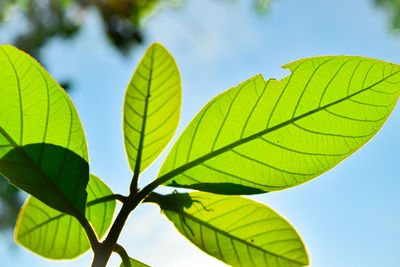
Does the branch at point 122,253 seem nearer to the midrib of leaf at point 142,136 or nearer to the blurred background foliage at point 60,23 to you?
the midrib of leaf at point 142,136

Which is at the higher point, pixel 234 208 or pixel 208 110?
pixel 208 110

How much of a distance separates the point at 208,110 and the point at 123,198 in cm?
17

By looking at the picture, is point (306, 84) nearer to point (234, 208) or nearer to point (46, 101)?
point (234, 208)

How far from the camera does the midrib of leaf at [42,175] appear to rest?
52 cm

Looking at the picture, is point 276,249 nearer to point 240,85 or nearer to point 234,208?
point 234,208

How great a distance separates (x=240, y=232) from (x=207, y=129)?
18 centimetres

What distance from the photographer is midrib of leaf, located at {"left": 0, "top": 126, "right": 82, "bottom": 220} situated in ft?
1.71

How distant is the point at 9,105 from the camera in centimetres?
53

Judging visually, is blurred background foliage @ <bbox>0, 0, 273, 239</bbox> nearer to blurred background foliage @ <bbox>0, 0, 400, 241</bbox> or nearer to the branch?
blurred background foliage @ <bbox>0, 0, 400, 241</bbox>

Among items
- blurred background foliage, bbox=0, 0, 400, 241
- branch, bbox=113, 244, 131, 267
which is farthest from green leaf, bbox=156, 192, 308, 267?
blurred background foliage, bbox=0, 0, 400, 241

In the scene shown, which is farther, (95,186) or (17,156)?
(95,186)

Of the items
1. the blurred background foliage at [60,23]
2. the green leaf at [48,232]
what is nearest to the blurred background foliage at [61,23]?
the blurred background foliage at [60,23]

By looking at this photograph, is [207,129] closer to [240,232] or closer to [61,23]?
[240,232]

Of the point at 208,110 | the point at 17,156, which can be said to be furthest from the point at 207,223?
the point at 17,156
